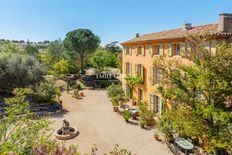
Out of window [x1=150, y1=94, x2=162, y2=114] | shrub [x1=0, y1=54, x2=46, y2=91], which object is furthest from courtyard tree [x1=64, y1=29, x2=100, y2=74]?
window [x1=150, y1=94, x2=162, y2=114]

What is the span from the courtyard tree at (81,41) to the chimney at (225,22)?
3162cm

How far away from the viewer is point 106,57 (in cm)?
5784

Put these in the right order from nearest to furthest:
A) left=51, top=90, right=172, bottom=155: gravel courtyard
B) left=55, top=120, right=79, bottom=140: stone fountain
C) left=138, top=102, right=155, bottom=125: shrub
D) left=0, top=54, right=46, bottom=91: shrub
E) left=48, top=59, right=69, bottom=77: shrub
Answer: left=51, top=90, right=172, bottom=155: gravel courtyard → left=55, top=120, right=79, bottom=140: stone fountain → left=138, top=102, right=155, bottom=125: shrub → left=0, top=54, right=46, bottom=91: shrub → left=48, top=59, right=69, bottom=77: shrub

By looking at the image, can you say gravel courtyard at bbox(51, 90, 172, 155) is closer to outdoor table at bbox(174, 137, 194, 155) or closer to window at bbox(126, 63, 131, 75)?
outdoor table at bbox(174, 137, 194, 155)

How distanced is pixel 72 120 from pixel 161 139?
9.86m

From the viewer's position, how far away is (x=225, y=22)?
1330 centimetres

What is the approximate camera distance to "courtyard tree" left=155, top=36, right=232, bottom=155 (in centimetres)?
864

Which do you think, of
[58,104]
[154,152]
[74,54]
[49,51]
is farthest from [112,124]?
[49,51]

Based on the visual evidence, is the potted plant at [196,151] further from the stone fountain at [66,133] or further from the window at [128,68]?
the window at [128,68]

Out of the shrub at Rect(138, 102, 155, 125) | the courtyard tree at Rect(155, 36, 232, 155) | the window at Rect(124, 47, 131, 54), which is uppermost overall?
the window at Rect(124, 47, 131, 54)

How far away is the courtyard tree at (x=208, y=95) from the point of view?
340 inches

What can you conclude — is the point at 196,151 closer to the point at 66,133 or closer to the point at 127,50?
the point at 66,133

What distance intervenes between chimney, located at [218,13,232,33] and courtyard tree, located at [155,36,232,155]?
14.5ft

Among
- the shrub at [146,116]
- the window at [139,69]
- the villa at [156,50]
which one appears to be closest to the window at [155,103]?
the villa at [156,50]
